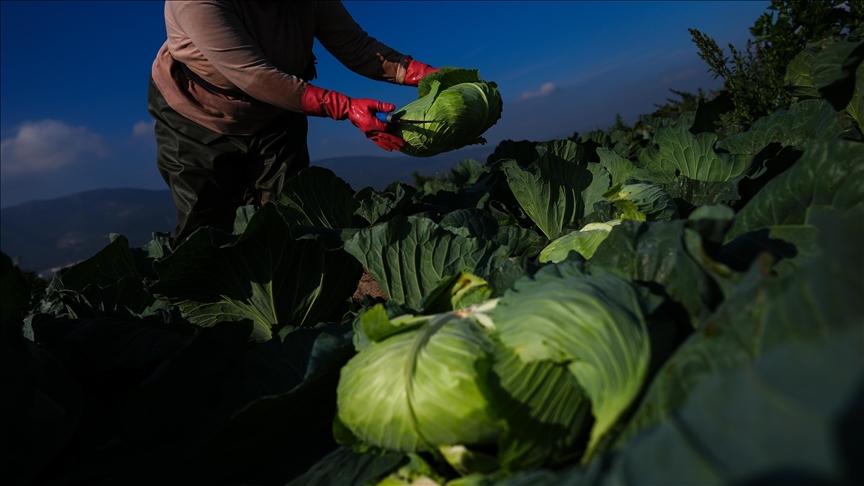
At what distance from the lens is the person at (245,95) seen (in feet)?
13.7

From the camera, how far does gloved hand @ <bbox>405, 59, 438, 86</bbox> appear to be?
16.8 feet

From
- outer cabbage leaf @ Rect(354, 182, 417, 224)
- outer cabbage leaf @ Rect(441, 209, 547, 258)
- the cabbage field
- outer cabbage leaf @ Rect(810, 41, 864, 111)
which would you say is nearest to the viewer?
the cabbage field

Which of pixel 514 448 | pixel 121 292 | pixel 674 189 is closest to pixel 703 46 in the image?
pixel 674 189

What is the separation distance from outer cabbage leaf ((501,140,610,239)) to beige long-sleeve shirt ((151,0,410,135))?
193cm

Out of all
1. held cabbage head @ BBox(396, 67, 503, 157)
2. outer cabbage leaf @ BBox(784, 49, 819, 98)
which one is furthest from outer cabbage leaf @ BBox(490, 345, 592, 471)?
outer cabbage leaf @ BBox(784, 49, 819, 98)

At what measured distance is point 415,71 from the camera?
5160 millimetres

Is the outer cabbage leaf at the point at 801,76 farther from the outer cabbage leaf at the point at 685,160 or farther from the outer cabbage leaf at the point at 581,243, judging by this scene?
the outer cabbage leaf at the point at 581,243

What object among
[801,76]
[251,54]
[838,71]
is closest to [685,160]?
[801,76]

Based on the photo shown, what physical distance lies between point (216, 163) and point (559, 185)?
308cm

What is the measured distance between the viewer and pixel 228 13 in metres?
4.14

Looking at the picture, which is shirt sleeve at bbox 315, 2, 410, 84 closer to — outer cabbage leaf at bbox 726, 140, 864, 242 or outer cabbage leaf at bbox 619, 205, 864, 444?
outer cabbage leaf at bbox 726, 140, 864, 242

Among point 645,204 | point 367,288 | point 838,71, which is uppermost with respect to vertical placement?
point 838,71

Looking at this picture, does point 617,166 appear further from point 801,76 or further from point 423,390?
point 423,390

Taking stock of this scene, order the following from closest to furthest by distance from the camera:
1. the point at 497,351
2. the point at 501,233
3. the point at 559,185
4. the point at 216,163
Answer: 1. the point at 497,351
2. the point at 501,233
3. the point at 559,185
4. the point at 216,163
